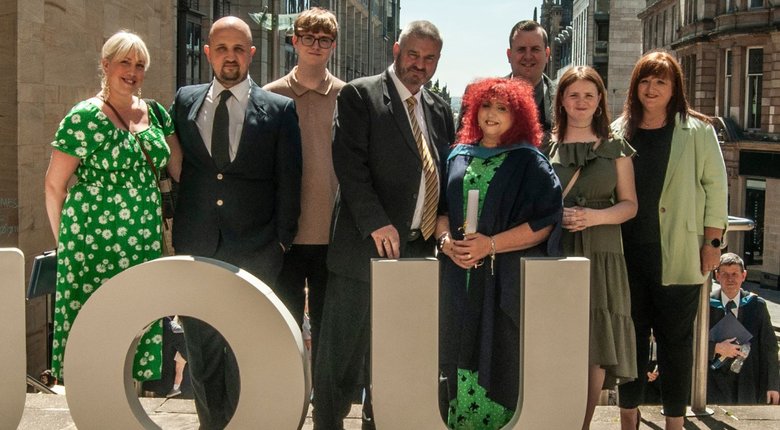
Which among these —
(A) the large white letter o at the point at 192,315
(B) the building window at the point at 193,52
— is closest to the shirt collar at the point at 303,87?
(A) the large white letter o at the point at 192,315

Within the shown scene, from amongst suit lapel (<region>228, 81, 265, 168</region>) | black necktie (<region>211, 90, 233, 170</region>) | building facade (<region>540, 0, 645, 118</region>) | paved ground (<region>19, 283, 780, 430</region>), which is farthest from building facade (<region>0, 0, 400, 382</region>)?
building facade (<region>540, 0, 645, 118</region>)

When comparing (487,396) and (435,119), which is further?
(435,119)

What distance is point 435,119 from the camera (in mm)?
4688

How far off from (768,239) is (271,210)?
1041 inches

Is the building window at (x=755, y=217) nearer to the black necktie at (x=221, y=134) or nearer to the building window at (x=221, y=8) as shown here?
the building window at (x=221, y=8)

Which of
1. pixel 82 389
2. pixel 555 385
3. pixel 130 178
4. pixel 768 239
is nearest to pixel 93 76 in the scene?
pixel 130 178

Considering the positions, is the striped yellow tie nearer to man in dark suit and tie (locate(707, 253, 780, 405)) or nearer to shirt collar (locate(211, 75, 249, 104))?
shirt collar (locate(211, 75, 249, 104))

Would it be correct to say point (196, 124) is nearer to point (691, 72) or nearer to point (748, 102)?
point (748, 102)

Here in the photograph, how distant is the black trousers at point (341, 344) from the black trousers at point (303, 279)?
10.2 inches

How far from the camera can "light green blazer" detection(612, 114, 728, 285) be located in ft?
15.3

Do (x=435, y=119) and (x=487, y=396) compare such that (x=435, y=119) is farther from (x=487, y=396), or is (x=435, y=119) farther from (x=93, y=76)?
(x=93, y=76)

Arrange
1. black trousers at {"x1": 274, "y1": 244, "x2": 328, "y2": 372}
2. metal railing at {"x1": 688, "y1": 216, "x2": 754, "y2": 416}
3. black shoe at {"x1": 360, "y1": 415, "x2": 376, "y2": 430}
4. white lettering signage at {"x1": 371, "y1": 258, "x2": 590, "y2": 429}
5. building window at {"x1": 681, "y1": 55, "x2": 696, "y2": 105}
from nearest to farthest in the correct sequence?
white lettering signage at {"x1": 371, "y1": 258, "x2": 590, "y2": 429} → black shoe at {"x1": 360, "y1": 415, "x2": 376, "y2": 430} → black trousers at {"x1": 274, "y1": 244, "x2": 328, "y2": 372} → metal railing at {"x1": 688, "y1": 216, "x2": 754, "y2": 416} → building window at {"x1": 681, "y1": 55, "x2": 696, "y2": 105}

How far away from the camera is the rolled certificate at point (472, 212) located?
4.25 m

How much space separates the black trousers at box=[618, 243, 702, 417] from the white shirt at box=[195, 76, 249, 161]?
1.97 metres
